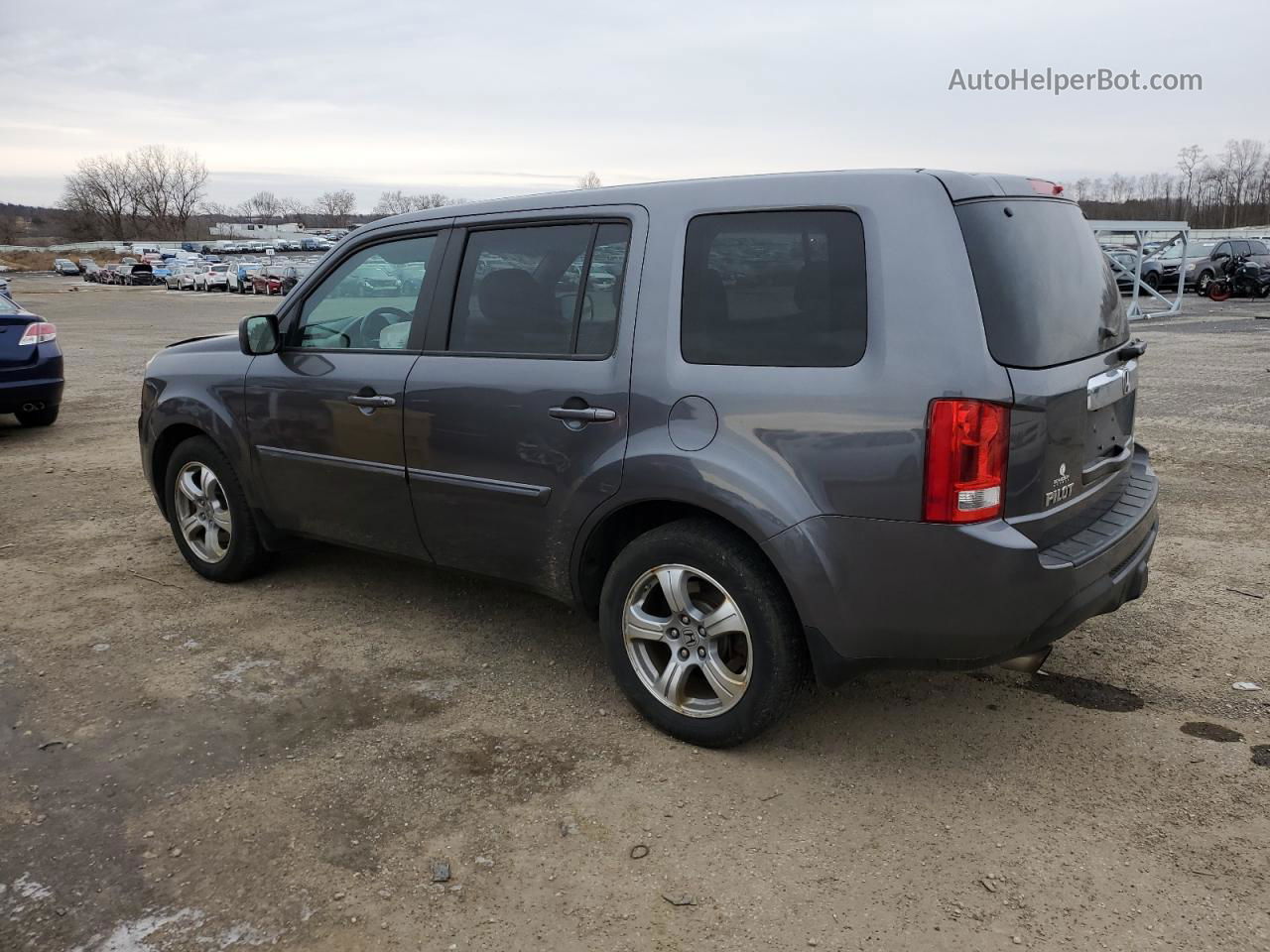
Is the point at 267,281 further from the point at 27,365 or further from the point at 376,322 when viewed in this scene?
the point at 376,322

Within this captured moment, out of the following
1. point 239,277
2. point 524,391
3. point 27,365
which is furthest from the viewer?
point 239,277

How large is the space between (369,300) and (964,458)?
2725mm

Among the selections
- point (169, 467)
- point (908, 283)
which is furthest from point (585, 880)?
point (169, 467)

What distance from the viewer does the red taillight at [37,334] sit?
9.31 meters

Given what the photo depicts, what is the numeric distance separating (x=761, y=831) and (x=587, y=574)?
45.8 inches

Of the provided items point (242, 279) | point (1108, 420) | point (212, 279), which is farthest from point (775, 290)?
point (212, 279)

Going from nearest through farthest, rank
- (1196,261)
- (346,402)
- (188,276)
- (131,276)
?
(346,402) < (1196,261) < (188,276) < (131,276)

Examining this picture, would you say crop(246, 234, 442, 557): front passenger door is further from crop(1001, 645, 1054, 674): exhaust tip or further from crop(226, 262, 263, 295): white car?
crop(226, 262, 263, 295): white car

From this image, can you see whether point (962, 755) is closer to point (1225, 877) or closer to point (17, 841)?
point (1225, 877)

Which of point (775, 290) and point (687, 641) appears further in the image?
point (687, 641)

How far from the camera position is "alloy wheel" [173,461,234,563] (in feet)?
16.5

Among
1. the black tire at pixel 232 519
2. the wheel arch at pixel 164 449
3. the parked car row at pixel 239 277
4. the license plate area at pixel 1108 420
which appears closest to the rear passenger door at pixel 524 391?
the black tire at pixel 232 519

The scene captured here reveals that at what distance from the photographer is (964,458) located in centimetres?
276

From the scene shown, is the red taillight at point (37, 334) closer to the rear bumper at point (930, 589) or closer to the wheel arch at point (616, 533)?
the wheel arch at point (616, 533)
